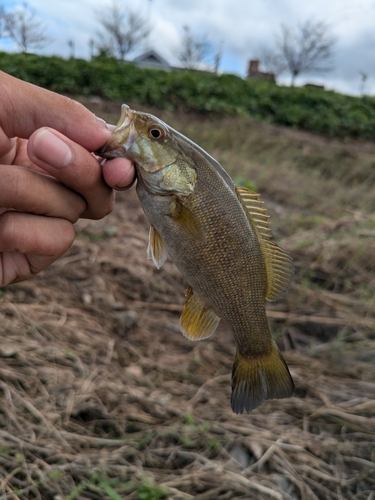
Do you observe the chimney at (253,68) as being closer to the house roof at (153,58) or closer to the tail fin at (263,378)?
the house roof at (153,58)

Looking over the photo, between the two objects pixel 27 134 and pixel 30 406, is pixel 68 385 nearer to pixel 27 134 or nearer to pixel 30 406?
pixel 30 406

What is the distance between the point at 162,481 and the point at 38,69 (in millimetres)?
16162

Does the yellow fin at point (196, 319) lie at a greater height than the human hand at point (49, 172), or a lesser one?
lesser

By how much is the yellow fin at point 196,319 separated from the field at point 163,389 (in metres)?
1.18

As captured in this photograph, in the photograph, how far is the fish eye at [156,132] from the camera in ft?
5.25

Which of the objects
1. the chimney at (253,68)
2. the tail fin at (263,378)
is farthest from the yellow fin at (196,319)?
the chimney at (253,68)

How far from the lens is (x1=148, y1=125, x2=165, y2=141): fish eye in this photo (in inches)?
63.0

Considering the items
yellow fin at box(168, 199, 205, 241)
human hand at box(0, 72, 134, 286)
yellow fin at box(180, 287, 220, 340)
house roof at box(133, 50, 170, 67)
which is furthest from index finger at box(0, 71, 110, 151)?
house roof at box(133, 50, 170, 67)

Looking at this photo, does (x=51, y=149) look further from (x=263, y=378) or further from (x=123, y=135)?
(x=263, y=378)

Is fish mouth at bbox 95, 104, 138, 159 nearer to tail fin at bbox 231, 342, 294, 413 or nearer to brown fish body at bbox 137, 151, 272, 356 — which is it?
brown fish body at bbox 137, 151, 272, 356

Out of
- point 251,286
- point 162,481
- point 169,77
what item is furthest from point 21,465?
point 169,77

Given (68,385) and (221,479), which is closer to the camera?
(221,479)

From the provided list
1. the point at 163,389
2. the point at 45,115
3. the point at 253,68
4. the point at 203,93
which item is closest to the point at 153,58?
the point at 253,68

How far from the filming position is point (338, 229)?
6168 mm
